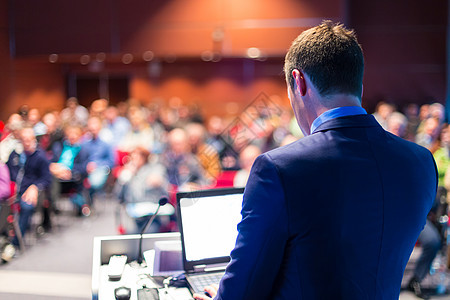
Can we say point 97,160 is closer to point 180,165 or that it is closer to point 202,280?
point 180,165

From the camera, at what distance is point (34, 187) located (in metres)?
5.17

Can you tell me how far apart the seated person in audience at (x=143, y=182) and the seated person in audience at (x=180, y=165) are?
0.43 ft

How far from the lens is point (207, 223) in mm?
1878

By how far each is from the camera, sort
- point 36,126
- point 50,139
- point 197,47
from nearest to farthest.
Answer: point 50,139, point 36,126, point 197,47

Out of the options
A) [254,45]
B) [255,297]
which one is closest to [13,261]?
[255,297]

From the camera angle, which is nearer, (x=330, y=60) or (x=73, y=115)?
(x=330, y=60)

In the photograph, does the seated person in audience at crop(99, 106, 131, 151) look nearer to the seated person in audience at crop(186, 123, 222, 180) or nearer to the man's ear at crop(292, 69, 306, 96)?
the seated person in audience at crop(186, 123, 222, 180)

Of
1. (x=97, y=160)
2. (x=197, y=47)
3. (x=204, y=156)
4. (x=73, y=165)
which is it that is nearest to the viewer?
(x=204, y=156)

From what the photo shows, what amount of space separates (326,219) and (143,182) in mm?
3800

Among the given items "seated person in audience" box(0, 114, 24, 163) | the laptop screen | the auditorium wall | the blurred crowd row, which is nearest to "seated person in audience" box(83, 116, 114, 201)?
the blurred crowd row

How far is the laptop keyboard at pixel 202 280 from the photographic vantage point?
1703 mm

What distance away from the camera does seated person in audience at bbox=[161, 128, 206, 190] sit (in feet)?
15.9

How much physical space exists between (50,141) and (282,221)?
20.8 feet

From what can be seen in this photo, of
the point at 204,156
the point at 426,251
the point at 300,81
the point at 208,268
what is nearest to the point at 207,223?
the point at 208,268
